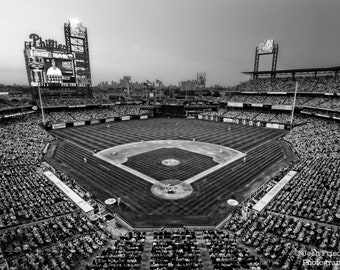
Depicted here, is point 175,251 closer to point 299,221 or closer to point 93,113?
point 299,221

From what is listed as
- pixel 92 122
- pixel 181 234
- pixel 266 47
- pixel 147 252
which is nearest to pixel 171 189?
pixel 181 234

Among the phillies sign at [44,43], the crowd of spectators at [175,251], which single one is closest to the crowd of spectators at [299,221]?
the crowd of spectators at [175,251]

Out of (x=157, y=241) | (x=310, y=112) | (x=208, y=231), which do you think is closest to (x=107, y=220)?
(x=157, y=241)

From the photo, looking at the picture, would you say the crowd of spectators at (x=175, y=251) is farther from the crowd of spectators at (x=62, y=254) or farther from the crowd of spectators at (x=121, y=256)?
the crowd of spectators at (x=62, y=254)

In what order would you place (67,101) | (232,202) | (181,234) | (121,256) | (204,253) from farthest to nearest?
(67,101) → (232,202) → (181,234) → (204,253) → (121,256)

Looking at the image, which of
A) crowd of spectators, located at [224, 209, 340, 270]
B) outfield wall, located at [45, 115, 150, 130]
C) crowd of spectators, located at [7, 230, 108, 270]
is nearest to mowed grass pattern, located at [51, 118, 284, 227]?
crowd of spectators, located at [224, 209, 340, 270]

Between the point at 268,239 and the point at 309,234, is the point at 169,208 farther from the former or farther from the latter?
the point at 309,234

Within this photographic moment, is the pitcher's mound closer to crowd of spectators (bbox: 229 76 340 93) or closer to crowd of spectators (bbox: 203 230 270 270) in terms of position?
crowd of spectators (bbox: 203 230 270 270)
